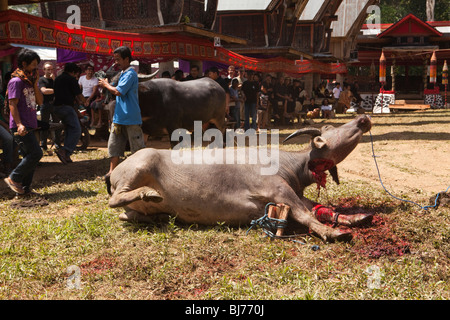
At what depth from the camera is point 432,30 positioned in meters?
32.6

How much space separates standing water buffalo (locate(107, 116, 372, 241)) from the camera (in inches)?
184

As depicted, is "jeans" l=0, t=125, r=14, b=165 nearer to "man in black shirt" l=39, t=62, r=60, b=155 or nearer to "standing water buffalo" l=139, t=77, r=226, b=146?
"man in black shirt" l=39, t=62, r=60, b=155

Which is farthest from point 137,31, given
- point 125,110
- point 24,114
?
point 24,114

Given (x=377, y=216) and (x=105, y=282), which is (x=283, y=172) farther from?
(x=105, y=282)

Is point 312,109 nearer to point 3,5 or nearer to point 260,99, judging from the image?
point 260,99

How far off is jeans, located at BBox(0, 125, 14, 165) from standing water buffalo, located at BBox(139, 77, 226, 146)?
254cm

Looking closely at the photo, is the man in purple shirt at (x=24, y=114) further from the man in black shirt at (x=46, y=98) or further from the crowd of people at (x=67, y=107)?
the man in black shirt at (x=46, y=98)

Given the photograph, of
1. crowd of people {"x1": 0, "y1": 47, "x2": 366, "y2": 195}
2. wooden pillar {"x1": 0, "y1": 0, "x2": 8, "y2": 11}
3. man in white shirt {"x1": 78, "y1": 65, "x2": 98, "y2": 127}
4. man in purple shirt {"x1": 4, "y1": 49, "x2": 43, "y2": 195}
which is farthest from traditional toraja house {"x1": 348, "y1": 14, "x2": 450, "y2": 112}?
man in purple shirt {"x1": 4, "y1": 49, "x2": 43, "y2": 195}

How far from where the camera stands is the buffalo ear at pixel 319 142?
490cm

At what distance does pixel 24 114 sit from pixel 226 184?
328 cm

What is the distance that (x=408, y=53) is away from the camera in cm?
3306

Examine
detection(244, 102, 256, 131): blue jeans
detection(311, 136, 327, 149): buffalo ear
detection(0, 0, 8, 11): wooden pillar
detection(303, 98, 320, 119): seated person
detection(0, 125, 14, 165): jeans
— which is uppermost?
detection(0, 0, 8, 11): wooden pillar

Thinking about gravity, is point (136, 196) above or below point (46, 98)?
below
